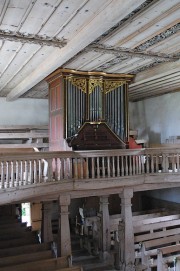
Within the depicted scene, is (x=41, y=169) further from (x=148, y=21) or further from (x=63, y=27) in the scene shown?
(x=148, y=21)

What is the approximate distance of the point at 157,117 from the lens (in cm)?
1284

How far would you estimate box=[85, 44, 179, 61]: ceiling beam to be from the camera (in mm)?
6148

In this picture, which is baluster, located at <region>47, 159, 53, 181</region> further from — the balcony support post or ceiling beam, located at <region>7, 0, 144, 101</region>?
the balcony support post

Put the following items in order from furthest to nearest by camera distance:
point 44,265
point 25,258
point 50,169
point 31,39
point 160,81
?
point 160,81, point 25,258, point 50,169, point 44,265, point 31,39

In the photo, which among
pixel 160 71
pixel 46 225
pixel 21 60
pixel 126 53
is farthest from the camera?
pixel 46 225

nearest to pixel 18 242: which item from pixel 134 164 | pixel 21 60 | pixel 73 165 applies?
pixel 73 165

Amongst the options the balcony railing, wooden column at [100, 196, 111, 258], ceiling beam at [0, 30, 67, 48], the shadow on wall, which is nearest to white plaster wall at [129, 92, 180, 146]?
the shadow on wall

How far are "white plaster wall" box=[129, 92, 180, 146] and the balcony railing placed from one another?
154 inches

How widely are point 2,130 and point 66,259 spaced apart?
5932 mm

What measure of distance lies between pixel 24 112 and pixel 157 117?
18.5ft

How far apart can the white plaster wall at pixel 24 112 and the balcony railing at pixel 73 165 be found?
4685 mm

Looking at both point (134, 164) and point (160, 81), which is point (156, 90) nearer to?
point (160, 81)

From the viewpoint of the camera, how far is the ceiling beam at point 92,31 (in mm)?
3881

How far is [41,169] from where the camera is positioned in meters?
6.38
